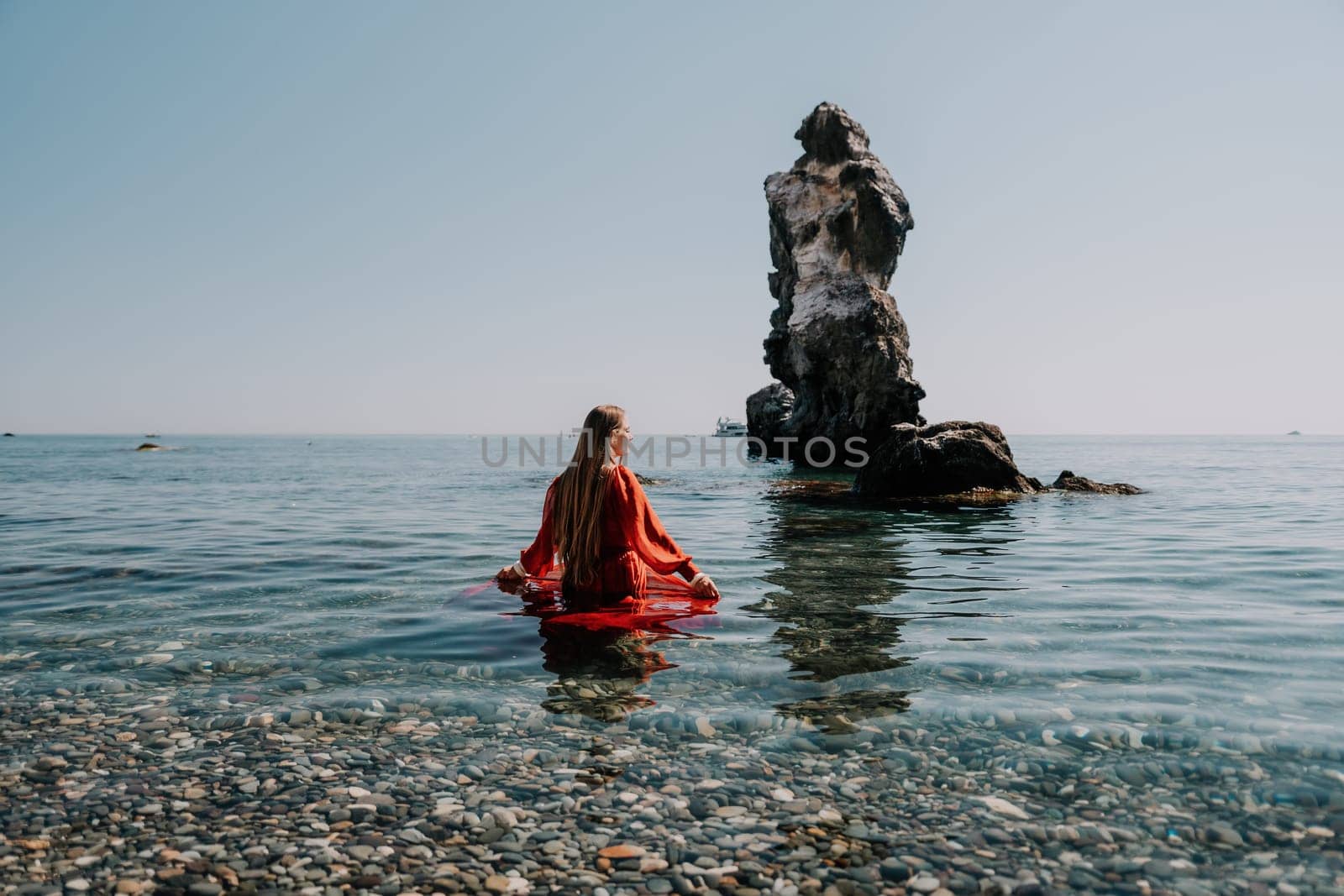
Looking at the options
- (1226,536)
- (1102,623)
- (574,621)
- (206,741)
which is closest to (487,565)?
(574,621)

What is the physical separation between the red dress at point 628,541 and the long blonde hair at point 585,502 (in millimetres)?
88

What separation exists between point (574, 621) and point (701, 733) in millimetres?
2657

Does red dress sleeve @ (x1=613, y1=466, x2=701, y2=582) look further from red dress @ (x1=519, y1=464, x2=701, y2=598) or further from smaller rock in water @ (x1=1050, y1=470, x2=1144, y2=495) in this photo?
smaller rock in water @ (x1=1050, y1=470, x2=1144, y2=495)

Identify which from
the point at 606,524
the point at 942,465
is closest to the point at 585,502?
the point at 606,524

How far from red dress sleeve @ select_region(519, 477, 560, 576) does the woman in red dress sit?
0.05 meters

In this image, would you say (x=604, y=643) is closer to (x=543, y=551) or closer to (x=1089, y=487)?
(x=543, y=551)

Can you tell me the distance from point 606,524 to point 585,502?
13.3 inches

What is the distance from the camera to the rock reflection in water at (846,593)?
18.8ft

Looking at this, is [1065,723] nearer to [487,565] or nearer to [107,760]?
[107,760]

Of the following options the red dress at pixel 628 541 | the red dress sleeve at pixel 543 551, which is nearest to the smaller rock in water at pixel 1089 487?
the red dress at pixel 628 541

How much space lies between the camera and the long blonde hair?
24.1ft

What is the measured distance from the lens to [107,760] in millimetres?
4570

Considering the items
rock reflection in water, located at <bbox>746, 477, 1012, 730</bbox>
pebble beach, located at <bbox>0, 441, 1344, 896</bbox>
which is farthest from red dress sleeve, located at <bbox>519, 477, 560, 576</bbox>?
rock reflection in water, located at <bbox>746, 477, 1012, 730</bbox>

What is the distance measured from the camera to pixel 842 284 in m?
46.4
